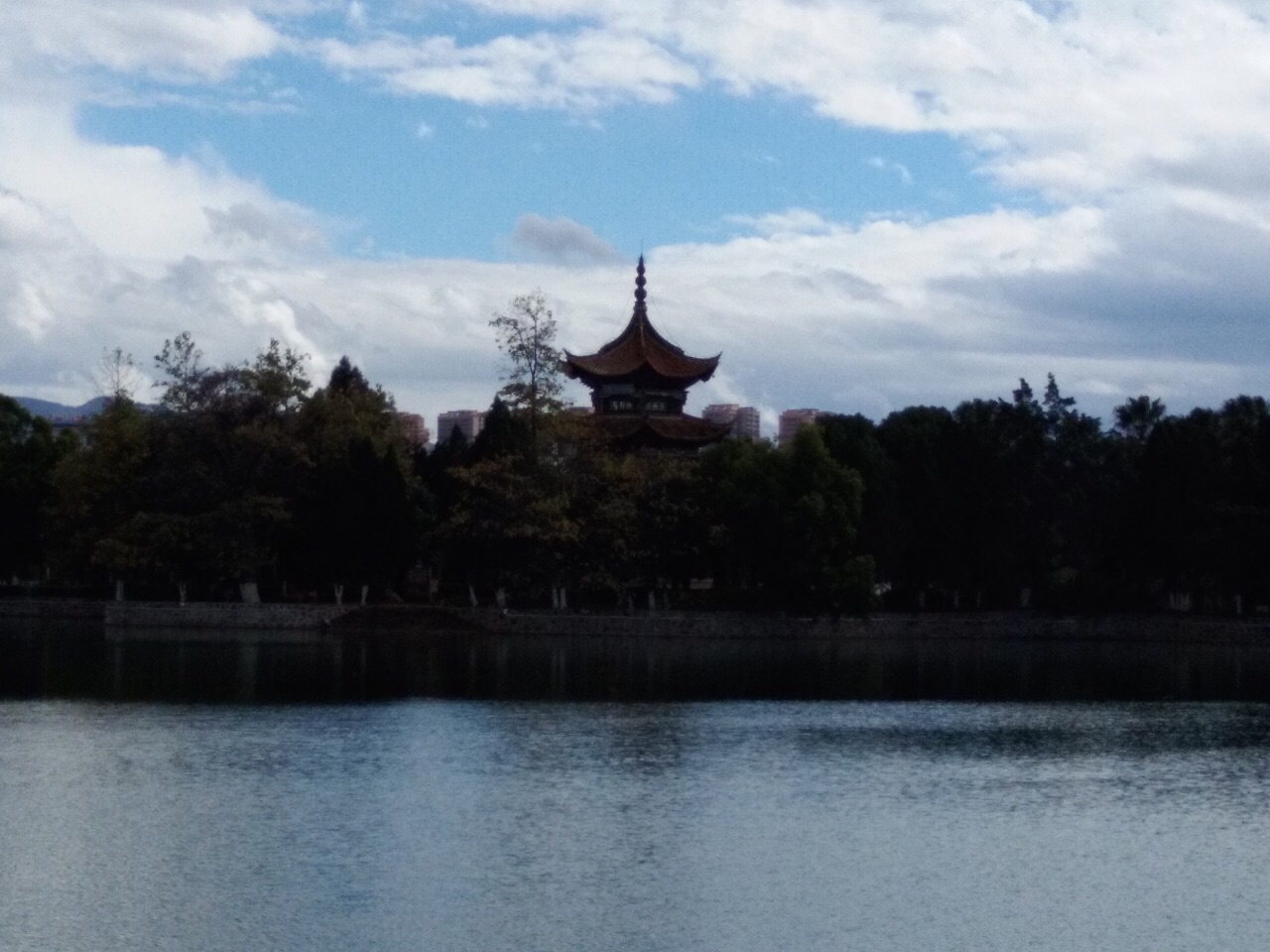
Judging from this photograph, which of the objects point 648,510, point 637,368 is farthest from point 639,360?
point 648,510

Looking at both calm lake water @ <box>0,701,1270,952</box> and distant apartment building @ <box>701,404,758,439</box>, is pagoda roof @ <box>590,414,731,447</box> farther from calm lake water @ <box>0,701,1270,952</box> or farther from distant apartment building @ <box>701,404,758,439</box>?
distant apartment building @ <box>701,404,758,439</box>

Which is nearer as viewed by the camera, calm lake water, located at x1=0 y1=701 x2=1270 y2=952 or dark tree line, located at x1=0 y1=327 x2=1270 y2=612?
calm lake water, located at x1=0 y1=701 x2=1270 y2=952

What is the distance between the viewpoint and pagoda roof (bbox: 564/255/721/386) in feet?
242

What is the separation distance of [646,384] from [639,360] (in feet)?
3.22

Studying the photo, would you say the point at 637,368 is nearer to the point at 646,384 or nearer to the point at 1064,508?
the point at 646,384

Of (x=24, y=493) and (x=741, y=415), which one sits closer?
(x=24, y=493)

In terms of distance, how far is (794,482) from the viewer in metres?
59.5

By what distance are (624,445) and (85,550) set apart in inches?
794

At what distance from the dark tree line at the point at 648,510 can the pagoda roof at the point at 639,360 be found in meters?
8.38

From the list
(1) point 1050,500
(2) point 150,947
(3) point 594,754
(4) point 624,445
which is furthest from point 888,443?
(2) point 150,947

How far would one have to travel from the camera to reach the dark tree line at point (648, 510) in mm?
59344

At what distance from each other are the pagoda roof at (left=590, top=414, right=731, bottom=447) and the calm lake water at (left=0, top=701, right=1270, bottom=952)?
34.5 metres

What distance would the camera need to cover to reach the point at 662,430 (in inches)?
2808

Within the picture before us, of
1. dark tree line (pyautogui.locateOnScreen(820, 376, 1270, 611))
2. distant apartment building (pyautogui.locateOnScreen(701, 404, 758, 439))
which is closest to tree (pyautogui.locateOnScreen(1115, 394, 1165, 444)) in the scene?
dark tree line (pyautogui.locateOnScreen(820, 376, 1270, 611))
